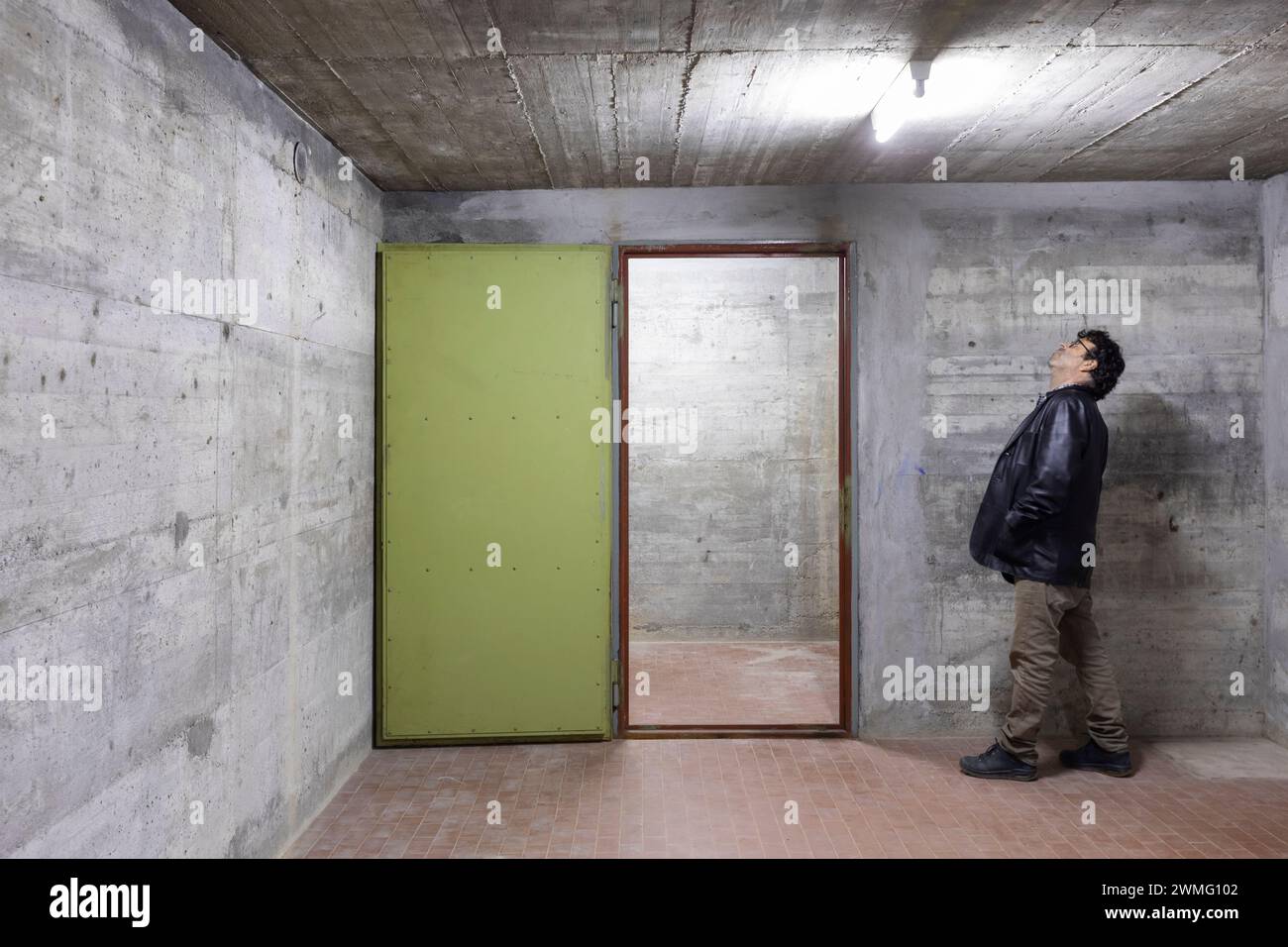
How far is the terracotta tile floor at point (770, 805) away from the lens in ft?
10.8

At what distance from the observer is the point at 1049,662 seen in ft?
12.8

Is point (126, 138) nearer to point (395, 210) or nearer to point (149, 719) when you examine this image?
point (149, 719)

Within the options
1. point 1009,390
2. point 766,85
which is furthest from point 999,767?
point 766,85

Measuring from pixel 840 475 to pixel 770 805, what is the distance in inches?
66.5

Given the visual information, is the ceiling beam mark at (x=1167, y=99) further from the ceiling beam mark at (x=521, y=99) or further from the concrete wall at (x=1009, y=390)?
the ceiling beam mark at (x=521, y=99)

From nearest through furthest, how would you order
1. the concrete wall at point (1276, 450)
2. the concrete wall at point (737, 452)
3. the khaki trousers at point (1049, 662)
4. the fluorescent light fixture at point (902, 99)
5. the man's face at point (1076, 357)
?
the fluorescent light fixture at point (902, 99)
the khaki trousers at point (1049, 662)
the man's face at point (1076, 357)
the concrete wall at point (1276, 450)
the concrete wall at point (737, 452)

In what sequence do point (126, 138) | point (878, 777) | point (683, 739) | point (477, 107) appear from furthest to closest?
point (683, 739) < point (878, 777) < point (477, 107) < point (126, 138)

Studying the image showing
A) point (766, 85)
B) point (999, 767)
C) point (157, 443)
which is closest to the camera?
point (157, 443)

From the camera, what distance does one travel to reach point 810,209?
455cm

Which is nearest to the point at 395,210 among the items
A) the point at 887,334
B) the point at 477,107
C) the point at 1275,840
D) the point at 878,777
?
the point at 477,107

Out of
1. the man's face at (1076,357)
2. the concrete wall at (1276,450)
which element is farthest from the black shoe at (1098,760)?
the man's face at (1076,357)

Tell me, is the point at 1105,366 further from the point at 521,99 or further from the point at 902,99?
the point at 521,99

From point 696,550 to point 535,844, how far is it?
3493 millimetres

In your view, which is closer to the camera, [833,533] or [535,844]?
[535,844]
